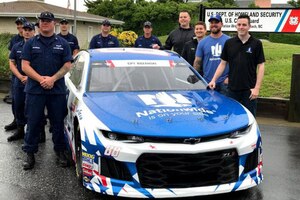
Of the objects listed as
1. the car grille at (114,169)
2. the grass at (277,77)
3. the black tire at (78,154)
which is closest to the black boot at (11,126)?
the black tire at (78,154)

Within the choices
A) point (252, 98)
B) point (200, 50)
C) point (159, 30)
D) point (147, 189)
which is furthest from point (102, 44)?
point (159, 30)

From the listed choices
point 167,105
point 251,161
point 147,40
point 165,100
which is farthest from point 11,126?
point 251,161

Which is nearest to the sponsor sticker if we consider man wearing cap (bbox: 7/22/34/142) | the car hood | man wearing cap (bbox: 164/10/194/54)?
the car hood

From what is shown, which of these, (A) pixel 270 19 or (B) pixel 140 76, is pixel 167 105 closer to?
(B) pixel 140 76

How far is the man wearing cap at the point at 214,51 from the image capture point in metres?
6.46

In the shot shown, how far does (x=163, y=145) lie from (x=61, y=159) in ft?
7.03

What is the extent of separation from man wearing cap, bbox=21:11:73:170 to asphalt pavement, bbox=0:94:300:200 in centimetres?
29

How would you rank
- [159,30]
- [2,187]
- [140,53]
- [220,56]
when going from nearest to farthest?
[2,187], [140,53], [220,56], [159,30]

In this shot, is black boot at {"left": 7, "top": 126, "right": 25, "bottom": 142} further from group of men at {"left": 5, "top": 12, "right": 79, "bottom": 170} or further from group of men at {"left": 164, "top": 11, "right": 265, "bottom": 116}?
group of men at {"left": 164, "top": 11, "right": 265, "bottom": 116}

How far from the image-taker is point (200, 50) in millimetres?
6672

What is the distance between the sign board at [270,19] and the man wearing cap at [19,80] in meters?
4.84

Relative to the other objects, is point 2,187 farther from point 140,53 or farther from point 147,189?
point 140,53

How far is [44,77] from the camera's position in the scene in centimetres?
528

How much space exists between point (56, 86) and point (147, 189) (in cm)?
212
